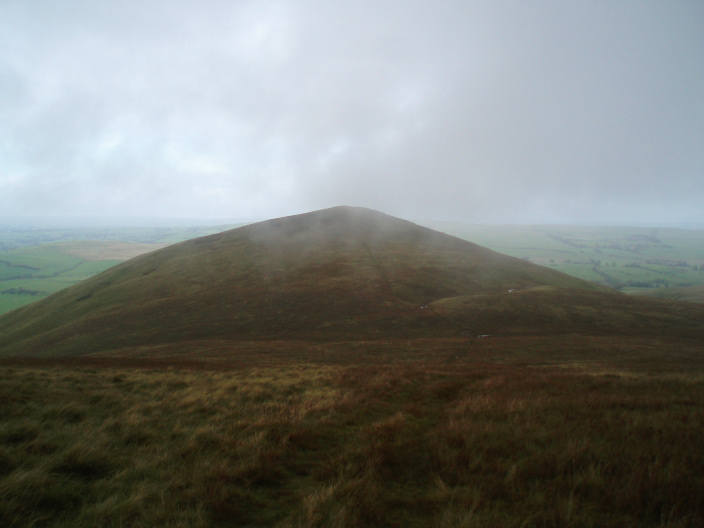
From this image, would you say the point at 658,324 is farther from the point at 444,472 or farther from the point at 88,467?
the point at 88,467

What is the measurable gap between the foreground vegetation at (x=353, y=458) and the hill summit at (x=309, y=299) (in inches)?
1035

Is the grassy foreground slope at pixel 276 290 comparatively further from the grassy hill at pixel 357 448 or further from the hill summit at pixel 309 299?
the grassy hill at pixel 357 448

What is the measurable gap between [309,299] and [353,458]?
4281cm

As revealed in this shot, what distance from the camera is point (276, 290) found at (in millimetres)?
52812

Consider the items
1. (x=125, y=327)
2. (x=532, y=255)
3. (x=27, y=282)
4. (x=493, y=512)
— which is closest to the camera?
(x=493, y=512)

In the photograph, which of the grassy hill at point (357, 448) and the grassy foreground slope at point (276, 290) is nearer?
the grassy hill at point (357, 448)

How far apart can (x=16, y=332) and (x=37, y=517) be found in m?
64.9

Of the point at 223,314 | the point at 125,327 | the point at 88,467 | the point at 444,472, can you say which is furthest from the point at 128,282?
the point at 444,472

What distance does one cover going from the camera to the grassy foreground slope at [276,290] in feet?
128

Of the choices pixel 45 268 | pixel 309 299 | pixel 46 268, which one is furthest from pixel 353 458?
pixel 45 268

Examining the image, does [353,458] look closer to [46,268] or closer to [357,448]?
[357,448]

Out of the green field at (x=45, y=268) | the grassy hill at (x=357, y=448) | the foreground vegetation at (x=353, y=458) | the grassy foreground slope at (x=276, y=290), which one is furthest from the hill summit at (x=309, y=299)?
the green field at (x=45, y=268)

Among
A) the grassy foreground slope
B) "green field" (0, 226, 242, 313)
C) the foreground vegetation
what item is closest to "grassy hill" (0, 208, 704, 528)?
the foreground vegetation

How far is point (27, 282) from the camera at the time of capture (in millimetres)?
117750
